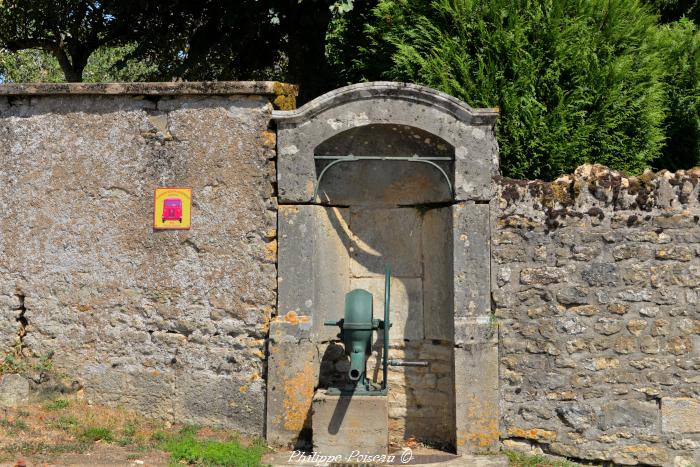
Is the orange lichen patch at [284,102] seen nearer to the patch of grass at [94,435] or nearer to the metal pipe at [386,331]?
the metal pipe at [386,331]

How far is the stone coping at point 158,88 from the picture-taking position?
638 centimetres

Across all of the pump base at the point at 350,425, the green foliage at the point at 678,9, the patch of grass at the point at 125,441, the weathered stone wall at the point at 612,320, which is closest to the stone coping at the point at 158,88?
the weathered stone wall at the point at 612,320

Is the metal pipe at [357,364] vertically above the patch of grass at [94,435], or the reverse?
the metal pipe at [357,364]

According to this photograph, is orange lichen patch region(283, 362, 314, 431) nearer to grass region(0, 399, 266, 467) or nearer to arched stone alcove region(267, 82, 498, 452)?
arched stone alcove region(267, 82, 498, 452)

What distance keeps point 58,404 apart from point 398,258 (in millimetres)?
3023

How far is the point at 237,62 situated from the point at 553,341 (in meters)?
6.85

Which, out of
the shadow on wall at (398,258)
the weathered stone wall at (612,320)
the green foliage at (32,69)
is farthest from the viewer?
the green foliage at (32,69)

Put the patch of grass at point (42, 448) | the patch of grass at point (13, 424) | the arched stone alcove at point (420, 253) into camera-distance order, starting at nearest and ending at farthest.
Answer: the patch of grass at point (42, 448), the patch of grass at point (13, 424), the arched stone alcove at point (420, 253)

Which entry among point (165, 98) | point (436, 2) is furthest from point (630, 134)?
point (165, 98)

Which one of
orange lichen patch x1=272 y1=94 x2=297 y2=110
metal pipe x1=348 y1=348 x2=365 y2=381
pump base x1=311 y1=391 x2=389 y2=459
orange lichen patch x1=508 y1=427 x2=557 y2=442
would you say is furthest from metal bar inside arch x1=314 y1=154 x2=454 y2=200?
orange lichen patch x1=508 y1=427 x2=557 y2=442

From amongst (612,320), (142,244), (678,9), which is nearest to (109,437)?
(142,244)

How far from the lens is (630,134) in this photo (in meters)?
7.20

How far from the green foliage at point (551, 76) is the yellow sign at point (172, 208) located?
2364mm

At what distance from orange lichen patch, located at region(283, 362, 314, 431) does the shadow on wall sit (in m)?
0.38
